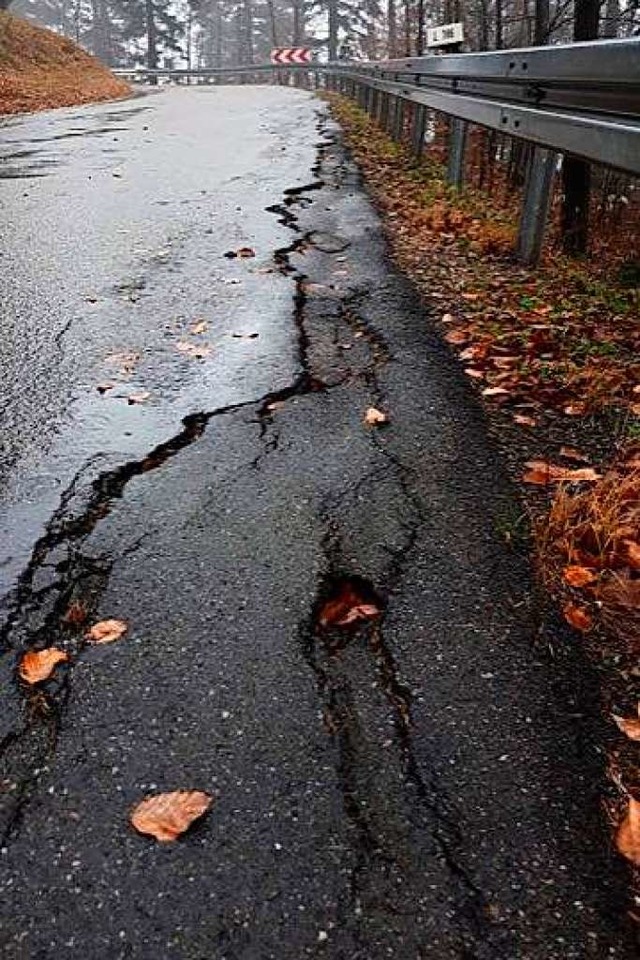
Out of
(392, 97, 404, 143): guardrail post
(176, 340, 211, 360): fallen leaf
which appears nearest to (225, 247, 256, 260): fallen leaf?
(176, 340, 211, 360): fallen leaf

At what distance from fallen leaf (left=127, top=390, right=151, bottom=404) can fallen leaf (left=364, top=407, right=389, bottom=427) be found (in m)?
0.87

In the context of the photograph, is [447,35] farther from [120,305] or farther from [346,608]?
[346,608]

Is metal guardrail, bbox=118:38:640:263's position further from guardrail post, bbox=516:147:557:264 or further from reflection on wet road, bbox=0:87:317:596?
reflection on wet road, bbox=0:87:317:596

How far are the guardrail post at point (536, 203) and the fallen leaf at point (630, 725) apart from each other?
3.34m

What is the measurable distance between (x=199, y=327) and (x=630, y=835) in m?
2.95

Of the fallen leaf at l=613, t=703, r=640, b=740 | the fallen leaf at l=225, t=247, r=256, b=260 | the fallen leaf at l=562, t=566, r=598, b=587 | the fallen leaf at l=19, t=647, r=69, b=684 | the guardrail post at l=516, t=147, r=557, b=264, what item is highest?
the guardrail post at l=516, t=147, r=557, b=264

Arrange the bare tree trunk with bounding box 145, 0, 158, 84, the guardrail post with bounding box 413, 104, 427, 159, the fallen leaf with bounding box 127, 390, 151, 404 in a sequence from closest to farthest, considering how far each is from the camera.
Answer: the fallen leaf with bounding box 127, 390, 151, 404 < the guardrail post with bounding box 413, 104, 427, 159 < the bare tree trunk with bounding box 145, 0, 158, 84

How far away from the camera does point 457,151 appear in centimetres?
652

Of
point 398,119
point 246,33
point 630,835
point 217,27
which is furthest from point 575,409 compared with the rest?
point 217,27

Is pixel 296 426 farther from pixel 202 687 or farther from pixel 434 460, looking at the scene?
pixel 202 687

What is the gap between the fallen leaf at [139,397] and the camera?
2957 millimetres

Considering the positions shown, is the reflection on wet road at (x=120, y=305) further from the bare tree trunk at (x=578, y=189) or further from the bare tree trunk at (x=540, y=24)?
the bare tree trunk at (x=540, y=24)

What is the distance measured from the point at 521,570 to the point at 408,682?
0.54m

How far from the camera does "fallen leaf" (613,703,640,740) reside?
155 centimetres
